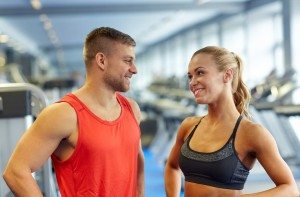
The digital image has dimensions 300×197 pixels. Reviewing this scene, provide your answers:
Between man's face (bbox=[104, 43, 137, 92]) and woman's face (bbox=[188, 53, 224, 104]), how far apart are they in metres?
0.23

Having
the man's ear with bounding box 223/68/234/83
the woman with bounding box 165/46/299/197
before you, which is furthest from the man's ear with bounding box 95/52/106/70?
the man's ear with bounding box 223/68/234/83

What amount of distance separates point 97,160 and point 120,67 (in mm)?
358

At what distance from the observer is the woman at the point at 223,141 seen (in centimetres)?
191

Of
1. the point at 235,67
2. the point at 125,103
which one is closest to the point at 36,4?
the point at 125,103

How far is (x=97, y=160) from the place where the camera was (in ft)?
6.32

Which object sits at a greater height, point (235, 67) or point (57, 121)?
point (235, 67)

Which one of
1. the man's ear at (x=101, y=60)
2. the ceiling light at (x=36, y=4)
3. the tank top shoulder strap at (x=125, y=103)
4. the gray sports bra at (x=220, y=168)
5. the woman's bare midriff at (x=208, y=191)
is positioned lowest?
the woman's bare midriff at (x=208, y=191)

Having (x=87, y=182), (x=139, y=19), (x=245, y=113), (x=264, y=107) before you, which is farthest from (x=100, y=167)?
(x=139, y=19)

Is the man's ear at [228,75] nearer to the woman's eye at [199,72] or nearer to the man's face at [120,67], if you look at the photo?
the woman's eye at [199,72]

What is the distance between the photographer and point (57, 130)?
188 centimetres

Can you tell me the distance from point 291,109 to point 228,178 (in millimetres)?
4307

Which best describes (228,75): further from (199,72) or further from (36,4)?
(36,4)

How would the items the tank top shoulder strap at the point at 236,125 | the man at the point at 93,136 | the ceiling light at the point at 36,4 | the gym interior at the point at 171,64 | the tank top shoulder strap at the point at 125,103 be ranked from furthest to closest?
the ceiling light at the point at 36,4 < the gym interior at the point at 171,64 < the tank top shoulder strap at the point at 125,103 < the tank top shoulder strap at the point at 236,125 < the man at the point at 93,136

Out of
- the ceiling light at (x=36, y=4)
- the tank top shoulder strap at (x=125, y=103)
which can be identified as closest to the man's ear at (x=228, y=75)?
the tank top shoulder strap at (x=125, y=103)
